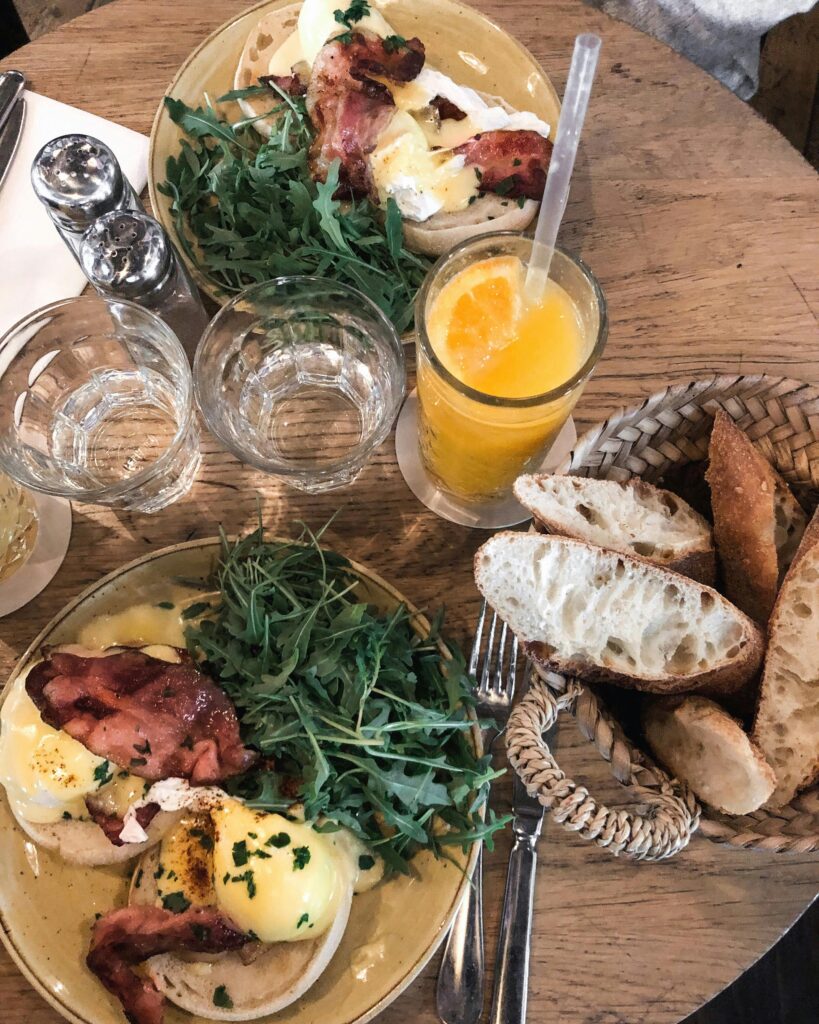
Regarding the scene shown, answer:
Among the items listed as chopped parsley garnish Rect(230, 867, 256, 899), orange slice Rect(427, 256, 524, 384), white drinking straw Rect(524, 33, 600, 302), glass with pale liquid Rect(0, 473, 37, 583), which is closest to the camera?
white drinking straw Rect(524, 33, 600, 302)

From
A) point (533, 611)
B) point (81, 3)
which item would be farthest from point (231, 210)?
point (81, 3)

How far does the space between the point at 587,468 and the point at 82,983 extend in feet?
2.92

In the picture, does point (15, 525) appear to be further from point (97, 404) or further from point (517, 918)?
point (517, 918)

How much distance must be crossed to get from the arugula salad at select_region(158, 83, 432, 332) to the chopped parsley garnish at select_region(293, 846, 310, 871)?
74cm

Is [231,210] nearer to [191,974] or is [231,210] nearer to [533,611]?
[533,611]

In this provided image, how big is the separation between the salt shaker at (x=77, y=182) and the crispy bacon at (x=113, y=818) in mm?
787

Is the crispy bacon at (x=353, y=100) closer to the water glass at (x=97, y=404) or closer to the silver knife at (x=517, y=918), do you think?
the water glass at (x=97, y=404)

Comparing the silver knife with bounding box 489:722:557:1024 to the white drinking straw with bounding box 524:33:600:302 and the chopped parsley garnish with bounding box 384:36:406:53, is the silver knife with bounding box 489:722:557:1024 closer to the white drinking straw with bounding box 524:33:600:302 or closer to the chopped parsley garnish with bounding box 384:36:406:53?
the white drinking straw with bounding box 524:33:600:302

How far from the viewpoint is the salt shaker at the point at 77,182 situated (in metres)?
1.22

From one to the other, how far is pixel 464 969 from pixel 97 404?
0.98m

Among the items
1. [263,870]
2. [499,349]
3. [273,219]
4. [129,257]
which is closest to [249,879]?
[263,870]

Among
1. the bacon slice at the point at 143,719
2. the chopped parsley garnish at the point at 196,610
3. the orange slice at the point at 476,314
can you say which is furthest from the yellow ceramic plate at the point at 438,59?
the bacon slice at the point at 143,719

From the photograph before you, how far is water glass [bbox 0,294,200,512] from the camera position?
1.20m

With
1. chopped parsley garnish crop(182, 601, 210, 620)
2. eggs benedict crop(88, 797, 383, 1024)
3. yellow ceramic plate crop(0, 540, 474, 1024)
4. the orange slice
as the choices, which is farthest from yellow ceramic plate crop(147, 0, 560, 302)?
eggs benedict crop(88, 797, 383, 1024)
